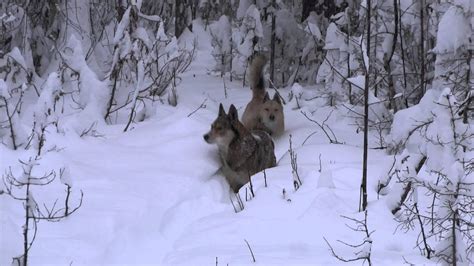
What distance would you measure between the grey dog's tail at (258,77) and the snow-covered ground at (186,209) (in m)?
1.75

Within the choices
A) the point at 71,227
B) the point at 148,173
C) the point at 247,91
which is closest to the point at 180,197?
the point at 148,173

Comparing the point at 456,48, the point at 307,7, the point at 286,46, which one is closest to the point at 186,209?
the point at 456,48

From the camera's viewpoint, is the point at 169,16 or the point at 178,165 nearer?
the point at 178,165

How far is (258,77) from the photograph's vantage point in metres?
9.61

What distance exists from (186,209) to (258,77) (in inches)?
170

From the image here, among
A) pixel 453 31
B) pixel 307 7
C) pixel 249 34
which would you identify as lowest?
pixel 249 34

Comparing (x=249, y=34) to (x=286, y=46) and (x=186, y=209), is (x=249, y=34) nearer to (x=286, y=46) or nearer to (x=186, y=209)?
(x=286, y=46)

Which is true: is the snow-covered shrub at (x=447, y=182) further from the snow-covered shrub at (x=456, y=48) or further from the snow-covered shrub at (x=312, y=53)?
the snow-covered shrub at (x=312, y=53)

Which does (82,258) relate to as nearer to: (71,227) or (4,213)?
(71,227)

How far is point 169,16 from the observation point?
13.2 m

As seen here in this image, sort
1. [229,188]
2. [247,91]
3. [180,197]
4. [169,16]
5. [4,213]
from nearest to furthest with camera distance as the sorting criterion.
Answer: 1. [4,213]
2. [180,197]
3. [229,188]
4. [247,91]
5. [169,16]

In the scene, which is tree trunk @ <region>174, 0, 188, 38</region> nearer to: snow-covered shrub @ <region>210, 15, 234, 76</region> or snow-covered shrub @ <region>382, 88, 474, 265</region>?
snow-covered shrub @ <region>210, 15, 234, 76</region>

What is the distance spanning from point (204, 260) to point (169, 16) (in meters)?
9.46

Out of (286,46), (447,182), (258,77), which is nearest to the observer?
(447,182)
